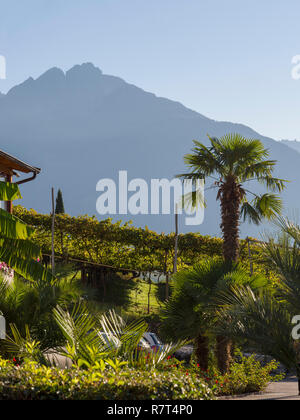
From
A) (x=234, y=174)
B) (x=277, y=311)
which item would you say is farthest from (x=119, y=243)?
(x=277, y=311)

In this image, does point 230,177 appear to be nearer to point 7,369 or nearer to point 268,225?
point 268,225

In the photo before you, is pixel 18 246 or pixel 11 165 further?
pixel 11 165

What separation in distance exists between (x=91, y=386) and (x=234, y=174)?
1187cm

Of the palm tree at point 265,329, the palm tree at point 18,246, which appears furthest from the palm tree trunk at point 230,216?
the palm tree at point 265,329

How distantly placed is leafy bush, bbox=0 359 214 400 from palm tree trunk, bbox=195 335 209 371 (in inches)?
294

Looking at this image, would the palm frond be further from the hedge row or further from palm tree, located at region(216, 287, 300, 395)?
the hedge row

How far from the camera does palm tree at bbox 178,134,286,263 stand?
1659cm

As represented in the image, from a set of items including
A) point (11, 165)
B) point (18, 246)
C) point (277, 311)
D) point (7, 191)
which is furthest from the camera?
point (11, 165)

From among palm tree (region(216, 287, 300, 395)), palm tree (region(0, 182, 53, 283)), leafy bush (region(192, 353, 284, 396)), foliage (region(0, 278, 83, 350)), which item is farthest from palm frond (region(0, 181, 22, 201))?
leafy bush (region(192, 353, 284, 396))

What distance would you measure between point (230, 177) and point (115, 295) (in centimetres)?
1549

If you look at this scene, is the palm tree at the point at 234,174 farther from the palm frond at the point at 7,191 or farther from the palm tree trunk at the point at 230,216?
the palm frond at the point at 7,191

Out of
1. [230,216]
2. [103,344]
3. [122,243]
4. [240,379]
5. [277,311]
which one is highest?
[230,216]

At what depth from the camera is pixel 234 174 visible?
16.9 metres

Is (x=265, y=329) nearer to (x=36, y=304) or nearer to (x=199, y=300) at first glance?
(x=199, y=300)
